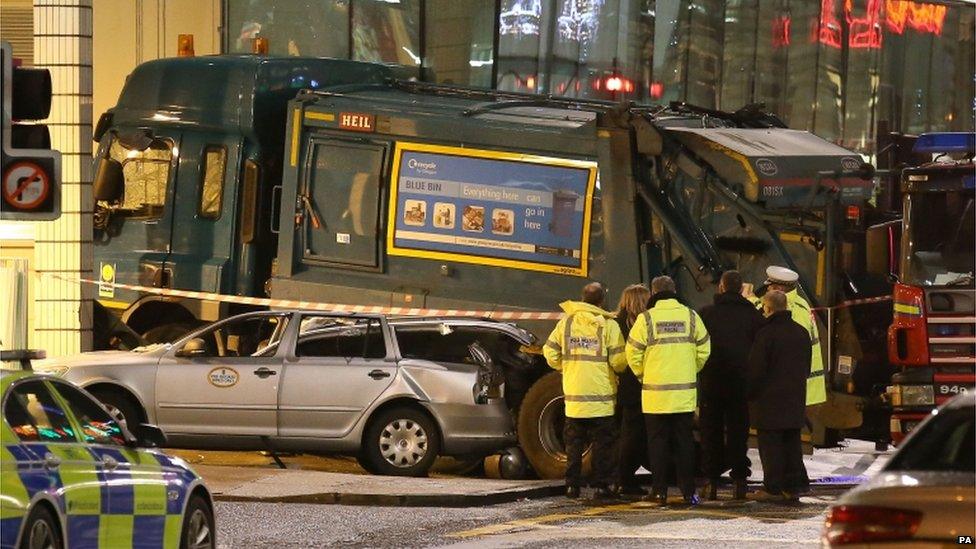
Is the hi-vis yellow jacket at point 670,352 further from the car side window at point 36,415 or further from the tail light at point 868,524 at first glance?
the tail light at point 868,524

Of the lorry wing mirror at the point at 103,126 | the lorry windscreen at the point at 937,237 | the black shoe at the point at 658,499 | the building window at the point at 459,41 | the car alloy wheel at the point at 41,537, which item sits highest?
the building window at the point at 459,41

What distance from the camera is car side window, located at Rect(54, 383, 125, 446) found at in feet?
31.9

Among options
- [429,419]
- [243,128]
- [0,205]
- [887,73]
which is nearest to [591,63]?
[887,73]

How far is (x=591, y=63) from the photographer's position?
28.5 m

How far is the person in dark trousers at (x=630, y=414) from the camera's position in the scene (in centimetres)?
1478

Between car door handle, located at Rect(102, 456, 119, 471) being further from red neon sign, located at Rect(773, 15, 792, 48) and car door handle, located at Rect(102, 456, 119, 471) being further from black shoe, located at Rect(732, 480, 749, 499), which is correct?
red neon sign, located at Rect(773, 15, 792, 48)

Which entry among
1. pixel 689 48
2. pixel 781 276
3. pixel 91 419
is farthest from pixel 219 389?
pixel 689 48

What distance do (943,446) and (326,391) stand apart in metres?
9.00

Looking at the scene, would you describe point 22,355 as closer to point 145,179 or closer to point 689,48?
point 145,179

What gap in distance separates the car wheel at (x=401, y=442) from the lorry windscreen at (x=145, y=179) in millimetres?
3951

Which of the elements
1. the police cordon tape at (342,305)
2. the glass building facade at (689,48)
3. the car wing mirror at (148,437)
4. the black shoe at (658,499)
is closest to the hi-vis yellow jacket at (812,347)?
the police cordon tape at (342,305)

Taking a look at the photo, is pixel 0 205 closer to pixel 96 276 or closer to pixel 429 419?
pixel 429 419

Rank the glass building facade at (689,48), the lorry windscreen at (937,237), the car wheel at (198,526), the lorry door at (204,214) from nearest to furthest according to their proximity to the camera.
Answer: the car wheel at (198,526) < the lorry windscreen at (937,237) < the lorry door at (204,214) < the glass building facade at (689,48)

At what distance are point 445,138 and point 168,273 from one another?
3216 millimetres
